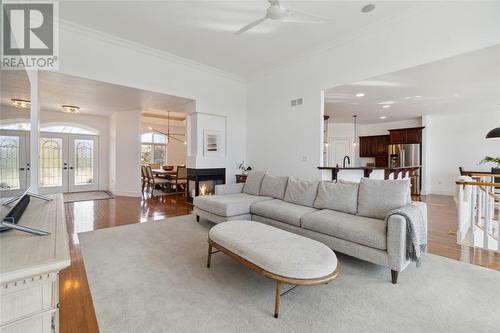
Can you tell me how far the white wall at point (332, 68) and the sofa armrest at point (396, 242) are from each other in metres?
2.52

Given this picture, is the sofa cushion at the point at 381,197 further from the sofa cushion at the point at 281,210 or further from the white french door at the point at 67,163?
the white french door at the point at 67,163

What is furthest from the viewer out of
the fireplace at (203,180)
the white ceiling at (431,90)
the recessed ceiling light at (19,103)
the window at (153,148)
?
the window at (153,148)

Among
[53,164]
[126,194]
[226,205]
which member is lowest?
[126,194]

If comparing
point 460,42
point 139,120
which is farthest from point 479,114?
point 139,120

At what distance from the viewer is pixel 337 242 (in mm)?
2725

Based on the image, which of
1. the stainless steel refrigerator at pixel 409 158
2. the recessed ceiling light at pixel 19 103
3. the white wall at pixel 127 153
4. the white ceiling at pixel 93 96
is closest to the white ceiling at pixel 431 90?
the stainless steel refrigerator at pixel 409 158

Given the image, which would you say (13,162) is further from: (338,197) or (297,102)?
(297,102)

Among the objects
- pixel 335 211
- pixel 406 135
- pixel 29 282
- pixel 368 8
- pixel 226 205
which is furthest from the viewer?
pixel 406 135

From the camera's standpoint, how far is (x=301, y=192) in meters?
3.80

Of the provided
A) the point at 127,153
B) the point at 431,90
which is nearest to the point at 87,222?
the point at 127,153

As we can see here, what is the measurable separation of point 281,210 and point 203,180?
2.91 metres

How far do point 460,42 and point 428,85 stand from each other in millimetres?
1614

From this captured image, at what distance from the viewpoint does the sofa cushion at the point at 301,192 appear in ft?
12.0

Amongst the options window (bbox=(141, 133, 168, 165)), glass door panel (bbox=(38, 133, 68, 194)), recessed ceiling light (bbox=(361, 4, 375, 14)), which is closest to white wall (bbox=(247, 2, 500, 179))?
recessed ceiling light (bbox=(361, 4, 375, 14))
